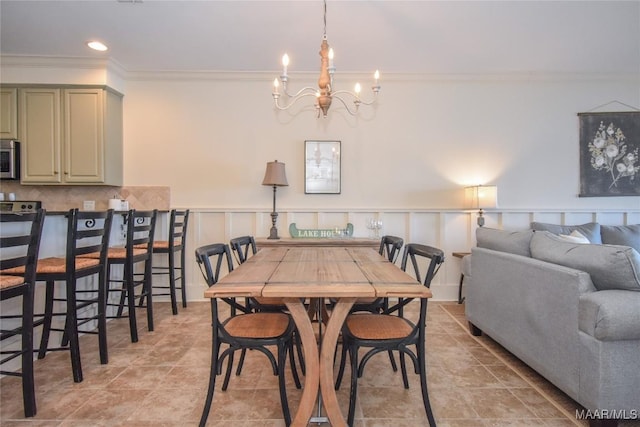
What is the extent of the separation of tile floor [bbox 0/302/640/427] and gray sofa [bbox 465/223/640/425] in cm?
18

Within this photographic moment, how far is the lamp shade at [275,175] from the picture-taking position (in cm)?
323

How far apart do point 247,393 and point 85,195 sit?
308cm

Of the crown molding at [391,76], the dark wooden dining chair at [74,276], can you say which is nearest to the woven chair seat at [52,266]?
the dark wooden dining chair at [74,276]

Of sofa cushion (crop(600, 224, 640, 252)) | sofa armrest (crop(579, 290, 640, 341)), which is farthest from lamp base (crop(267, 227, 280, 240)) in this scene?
sofa cushion (crop(600, 224, 640, 252))

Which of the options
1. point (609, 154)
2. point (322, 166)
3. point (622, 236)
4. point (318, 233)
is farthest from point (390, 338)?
point (609, 154)

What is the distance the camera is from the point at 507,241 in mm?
2209

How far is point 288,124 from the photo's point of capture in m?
3.59

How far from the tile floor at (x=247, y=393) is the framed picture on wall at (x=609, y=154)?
8.41ft

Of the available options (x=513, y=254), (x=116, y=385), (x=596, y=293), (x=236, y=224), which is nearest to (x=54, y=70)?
(x=236, y=224)

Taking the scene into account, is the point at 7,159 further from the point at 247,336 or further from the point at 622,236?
the point at 622,236

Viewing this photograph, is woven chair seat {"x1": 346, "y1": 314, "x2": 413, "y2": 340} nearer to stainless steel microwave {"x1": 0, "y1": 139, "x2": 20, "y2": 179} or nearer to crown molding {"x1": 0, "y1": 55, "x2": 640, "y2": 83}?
crown molding {"x1": 0, "y1": 55, "x2": 640, "y2": 83}

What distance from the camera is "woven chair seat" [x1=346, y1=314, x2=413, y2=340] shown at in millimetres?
1481

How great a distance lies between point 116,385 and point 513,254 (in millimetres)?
2610

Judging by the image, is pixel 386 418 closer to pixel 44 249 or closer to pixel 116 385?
pixel 116 385
